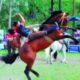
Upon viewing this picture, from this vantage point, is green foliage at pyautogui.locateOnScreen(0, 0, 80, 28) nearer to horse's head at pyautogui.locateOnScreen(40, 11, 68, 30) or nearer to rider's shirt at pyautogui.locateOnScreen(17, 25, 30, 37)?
horse's head at pyautogui.locateOnScreen(40, 11, 68, 30)

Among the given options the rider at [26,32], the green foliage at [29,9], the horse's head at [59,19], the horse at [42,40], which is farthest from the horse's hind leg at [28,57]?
the green foliage at [29,9]

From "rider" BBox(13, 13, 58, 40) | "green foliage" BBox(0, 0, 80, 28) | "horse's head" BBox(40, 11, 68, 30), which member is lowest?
"green foliage" BBox(0, 0, 80, 28)

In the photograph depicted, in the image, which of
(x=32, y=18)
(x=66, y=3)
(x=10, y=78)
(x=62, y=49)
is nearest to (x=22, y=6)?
(x=32, y=18)

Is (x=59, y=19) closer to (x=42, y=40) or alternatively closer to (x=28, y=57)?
(x=42, y=40)

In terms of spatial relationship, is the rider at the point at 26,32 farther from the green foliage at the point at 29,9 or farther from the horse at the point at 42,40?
the green foliage at the point at 29,9

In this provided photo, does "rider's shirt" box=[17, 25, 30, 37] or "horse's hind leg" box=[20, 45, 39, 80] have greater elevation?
"rider's shirt" box=[17, 25, 30, 37]

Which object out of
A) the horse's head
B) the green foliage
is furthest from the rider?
the green foliage

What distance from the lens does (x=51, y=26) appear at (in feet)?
44.7

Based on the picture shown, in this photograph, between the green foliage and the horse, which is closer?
the horse

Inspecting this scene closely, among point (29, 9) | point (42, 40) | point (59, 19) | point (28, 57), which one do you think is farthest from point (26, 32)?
point (29, 9)

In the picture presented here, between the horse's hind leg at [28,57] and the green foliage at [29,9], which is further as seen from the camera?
the green foliage at [29,9]

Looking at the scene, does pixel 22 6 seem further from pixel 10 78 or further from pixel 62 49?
pixel 10 78

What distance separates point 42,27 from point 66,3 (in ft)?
160

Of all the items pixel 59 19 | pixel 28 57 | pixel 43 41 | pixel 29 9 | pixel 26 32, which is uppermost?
pixel 59 19
